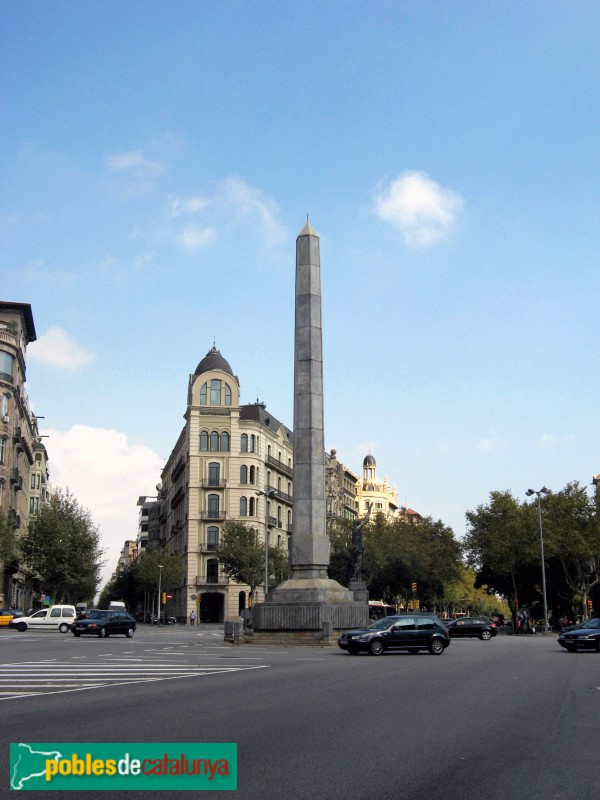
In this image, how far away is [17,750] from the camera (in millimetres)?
8266

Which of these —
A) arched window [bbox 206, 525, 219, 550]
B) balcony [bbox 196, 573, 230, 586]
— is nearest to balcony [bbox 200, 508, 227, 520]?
arched window [bbox 206, 525, 219, 550]

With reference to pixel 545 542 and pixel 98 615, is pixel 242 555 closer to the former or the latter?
pixel 545 542

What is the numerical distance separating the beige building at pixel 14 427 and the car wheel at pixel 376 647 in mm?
41445

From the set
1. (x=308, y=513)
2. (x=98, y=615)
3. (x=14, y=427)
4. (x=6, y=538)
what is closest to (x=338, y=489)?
(x=14, y=427)

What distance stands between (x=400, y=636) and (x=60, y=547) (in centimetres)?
4284

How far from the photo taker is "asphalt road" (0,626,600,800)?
7.39 meters

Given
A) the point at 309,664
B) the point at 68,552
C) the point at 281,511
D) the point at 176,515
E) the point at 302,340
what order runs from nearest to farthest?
the point at 309,664 → the point at 302,340 → the point at 68,552 → the point at 281,511 → the point at 176,515

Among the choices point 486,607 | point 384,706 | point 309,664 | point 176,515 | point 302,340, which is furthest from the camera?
point 486,607

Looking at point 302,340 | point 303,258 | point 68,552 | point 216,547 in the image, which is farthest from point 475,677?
point 216,547

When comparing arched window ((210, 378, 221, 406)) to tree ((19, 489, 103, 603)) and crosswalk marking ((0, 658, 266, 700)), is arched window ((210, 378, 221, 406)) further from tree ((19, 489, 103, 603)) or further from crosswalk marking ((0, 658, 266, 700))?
crosswalk marking ((0, 658, 266, 700))

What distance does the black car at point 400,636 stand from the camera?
2638 cm

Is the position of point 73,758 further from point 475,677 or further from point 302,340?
point 302,340

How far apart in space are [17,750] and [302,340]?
A: 87.6ft

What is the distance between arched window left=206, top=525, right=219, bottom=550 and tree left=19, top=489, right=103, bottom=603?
1250 centimetres
